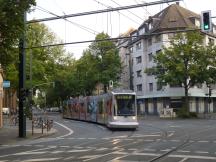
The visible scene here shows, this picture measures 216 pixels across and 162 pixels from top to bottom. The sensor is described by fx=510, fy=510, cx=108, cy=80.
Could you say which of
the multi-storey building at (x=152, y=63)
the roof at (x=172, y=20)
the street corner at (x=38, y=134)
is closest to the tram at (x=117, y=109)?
the street corner at (x=38, y=134)

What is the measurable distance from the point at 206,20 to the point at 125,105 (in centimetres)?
Result: 1626

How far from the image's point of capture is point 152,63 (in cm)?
8525

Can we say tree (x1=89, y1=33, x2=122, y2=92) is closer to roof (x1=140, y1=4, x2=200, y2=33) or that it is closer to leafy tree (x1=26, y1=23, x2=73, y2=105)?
leafy tree (x1=26, y1=23, x2=73, y2=105)

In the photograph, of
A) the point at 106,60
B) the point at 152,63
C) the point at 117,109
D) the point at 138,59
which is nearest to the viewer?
the point at 117,109

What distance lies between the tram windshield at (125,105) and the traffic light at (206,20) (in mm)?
15996

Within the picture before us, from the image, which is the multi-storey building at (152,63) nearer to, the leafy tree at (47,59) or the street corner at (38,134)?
the leafy tree at (47,59)

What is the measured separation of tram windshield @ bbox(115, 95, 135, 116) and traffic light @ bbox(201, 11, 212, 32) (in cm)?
1600

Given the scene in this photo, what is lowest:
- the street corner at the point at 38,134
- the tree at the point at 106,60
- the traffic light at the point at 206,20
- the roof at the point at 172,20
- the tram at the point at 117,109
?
the street corner at the point at 38,134

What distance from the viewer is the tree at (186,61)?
65312 millimetres

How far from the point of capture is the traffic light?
75.9 feet

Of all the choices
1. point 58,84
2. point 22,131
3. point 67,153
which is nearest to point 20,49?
point 22,131

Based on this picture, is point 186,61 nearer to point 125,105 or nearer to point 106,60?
point 106,60

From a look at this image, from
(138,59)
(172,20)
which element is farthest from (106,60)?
(172,20)

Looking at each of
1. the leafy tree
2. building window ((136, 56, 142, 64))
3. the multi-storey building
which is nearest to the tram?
the leafy tree
